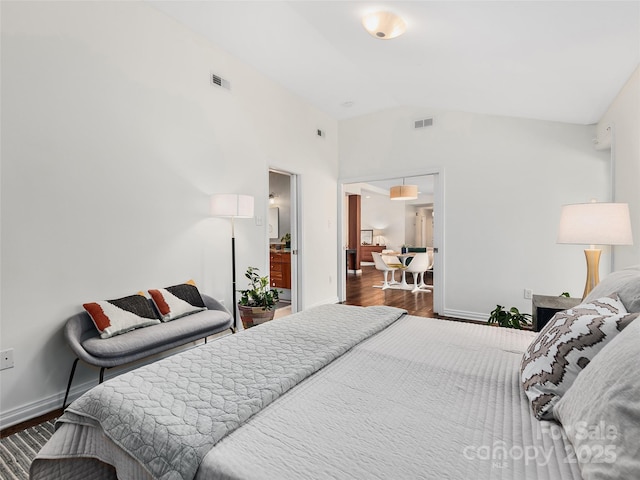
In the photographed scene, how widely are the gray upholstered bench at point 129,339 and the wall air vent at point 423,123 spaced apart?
3.69 meters

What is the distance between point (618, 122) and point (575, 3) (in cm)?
152

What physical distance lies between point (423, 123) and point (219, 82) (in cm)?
275

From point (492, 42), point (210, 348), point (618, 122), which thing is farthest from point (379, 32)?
point (210, 348)

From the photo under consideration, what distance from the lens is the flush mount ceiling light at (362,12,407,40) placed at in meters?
2.46

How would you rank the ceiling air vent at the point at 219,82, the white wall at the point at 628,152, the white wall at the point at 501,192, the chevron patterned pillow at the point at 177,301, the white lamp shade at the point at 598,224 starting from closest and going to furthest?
the white lamp shade at the point at 598,224, the white wall at the point at 628,152, the chevron patterned pillow at the point at 177,301, the ceiling air vent at the point at 219,82, the white wall at the point at 501,192

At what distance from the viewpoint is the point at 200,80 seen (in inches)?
132

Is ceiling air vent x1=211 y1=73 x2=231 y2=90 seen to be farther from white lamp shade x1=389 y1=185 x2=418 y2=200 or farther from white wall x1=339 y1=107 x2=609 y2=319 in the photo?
white lamp shade x1=389 y1=185 x2=418 y2=200

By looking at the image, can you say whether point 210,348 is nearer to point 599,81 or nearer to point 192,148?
point 192,148

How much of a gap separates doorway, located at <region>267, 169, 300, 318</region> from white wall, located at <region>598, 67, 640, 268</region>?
3400 millimetres

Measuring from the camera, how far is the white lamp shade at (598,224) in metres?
2.17

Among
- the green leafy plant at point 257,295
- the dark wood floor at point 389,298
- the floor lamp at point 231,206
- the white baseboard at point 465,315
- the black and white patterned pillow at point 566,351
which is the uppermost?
the floor lamp at point 231,206

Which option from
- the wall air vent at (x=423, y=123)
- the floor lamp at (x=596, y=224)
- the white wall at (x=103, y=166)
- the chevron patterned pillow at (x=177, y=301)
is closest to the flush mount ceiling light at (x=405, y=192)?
the wall air vent at (x=423, y=123)

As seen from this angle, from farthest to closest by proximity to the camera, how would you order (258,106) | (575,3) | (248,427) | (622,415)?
(258,106)
(575,3)
(248,427)
(622,415)

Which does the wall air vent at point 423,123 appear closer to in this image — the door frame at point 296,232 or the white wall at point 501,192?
the white wall at point 501,192
